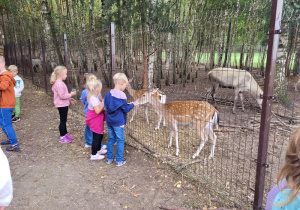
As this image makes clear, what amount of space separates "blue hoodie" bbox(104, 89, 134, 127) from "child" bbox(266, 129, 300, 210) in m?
2.76

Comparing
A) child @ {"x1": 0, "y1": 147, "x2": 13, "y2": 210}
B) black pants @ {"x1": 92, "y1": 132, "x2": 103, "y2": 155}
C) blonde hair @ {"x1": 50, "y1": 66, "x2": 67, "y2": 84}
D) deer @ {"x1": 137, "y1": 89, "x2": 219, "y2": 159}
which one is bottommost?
black pants @ {"x1": 92, "y1": 132, "x2": 103, "y2": 155}

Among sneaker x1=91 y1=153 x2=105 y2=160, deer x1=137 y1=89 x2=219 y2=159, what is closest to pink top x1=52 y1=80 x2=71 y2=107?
sneaker x1=91 y1=153 x2=105 y2=160

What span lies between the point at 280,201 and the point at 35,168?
383cm

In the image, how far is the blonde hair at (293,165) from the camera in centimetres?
117

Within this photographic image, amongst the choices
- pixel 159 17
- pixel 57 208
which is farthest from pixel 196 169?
pixel 159 17

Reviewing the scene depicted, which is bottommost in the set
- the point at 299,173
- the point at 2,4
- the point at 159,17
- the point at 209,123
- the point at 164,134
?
the point at 164,134

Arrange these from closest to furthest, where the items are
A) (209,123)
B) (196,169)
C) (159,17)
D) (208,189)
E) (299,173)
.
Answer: (299,173) → (208,189) → (196,169) → (209,123) → (159,17)

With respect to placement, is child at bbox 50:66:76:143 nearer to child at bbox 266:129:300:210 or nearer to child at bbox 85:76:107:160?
child at bbox 85:76:107:160

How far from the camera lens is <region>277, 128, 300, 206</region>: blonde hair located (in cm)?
117

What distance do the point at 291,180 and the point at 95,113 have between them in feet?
11.2

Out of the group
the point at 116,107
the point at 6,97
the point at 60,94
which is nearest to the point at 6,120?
the point at 6,97

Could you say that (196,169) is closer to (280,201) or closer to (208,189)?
(208,189)

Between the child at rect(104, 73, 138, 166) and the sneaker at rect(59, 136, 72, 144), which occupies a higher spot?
the child at rect(104, 73, 138, 166)

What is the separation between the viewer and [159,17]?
7719mm
